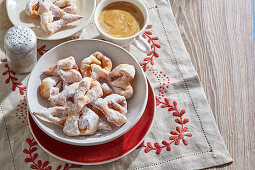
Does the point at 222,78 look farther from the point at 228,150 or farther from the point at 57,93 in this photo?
the point at 57,93

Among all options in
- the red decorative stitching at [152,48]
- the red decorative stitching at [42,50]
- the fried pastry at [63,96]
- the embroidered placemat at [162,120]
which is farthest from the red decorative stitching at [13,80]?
the red decorative stitching at [152,48]

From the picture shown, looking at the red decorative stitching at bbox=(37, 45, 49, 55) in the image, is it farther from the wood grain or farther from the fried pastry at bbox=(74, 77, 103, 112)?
the wood grain

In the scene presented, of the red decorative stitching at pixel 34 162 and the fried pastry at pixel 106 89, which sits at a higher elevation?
the fried pastry at pixel 106 89

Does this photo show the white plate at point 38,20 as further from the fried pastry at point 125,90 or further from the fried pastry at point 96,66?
the fried pastry at point 125,90

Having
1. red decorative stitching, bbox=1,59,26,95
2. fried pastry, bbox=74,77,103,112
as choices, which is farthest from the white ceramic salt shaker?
fried pastry, bbox=74,77,103,112

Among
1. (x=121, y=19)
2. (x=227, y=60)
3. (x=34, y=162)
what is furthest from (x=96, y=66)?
(x=227, y=60)

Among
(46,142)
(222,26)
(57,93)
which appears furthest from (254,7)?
(46,142)
